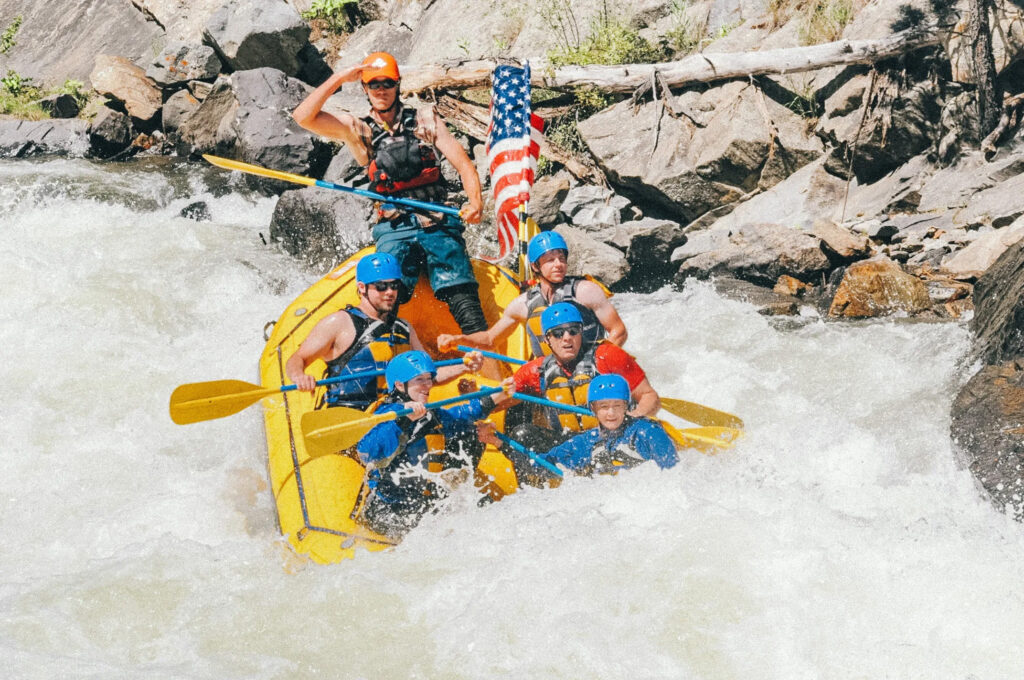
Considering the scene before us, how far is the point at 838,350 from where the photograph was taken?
6535mm

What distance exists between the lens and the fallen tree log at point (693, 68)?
844 cm

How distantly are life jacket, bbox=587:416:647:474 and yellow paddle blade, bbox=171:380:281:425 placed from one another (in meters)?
1.37

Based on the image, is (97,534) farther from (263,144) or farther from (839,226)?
(263,144)

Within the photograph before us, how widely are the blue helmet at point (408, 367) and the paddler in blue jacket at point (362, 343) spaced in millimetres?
248

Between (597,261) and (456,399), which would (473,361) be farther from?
(597,261)

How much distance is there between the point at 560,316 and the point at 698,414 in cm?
88

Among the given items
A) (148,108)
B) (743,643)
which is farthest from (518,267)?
(148,108)

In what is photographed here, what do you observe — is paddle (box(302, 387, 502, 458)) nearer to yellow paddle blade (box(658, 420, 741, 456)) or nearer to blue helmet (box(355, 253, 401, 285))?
blue helmet (box(355, 253, 401, 285))

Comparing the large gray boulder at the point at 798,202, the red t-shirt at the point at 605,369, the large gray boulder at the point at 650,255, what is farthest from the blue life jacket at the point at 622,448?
the large gray boulder at the point at 798,202

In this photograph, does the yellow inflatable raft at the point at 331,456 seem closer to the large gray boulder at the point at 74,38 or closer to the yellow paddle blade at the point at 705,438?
the yellow paddle blade at the point at 705,438

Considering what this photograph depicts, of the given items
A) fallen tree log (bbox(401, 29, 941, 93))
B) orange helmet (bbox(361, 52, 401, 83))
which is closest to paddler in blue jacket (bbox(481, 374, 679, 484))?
orange helmet (bbox(361, 52, 401, 83))

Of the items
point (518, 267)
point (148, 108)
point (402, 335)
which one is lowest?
point (148, 108)

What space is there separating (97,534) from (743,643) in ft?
9.82

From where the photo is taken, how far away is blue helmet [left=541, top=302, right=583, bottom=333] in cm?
461
